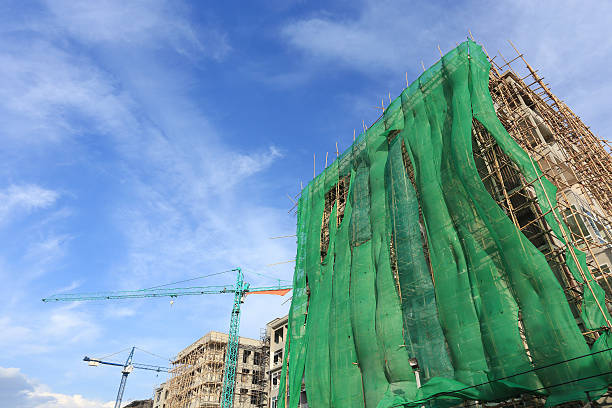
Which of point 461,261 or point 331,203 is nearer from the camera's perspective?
point 461,261

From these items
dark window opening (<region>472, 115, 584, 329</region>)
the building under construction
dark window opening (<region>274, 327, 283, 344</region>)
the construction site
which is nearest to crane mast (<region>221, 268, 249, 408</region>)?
the building under construction

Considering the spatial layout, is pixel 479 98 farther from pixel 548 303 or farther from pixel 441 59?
pixel 548 303

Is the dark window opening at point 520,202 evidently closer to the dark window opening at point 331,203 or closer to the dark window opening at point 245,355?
the dark window opening at point 331,203

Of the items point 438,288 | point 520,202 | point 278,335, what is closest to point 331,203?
point 520,202

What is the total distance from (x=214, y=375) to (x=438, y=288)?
180 ft

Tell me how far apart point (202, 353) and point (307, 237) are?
4572 centimetres

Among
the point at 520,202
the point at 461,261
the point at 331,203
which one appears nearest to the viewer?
the point at 461,261

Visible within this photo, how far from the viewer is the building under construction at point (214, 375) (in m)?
61.2

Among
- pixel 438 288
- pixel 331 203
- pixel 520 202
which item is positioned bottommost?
pixel 438 288

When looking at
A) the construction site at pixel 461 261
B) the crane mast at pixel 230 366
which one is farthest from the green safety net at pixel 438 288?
the crane mast at pixel 230 366

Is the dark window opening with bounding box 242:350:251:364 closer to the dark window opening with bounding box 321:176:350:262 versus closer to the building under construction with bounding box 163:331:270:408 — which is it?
the building under construction with bounding box 163:331:270:408

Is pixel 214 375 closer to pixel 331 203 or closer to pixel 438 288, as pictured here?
pixel 331 203

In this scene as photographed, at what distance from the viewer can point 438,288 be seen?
18.0m

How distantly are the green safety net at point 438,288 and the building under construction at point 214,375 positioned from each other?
37.0 m
